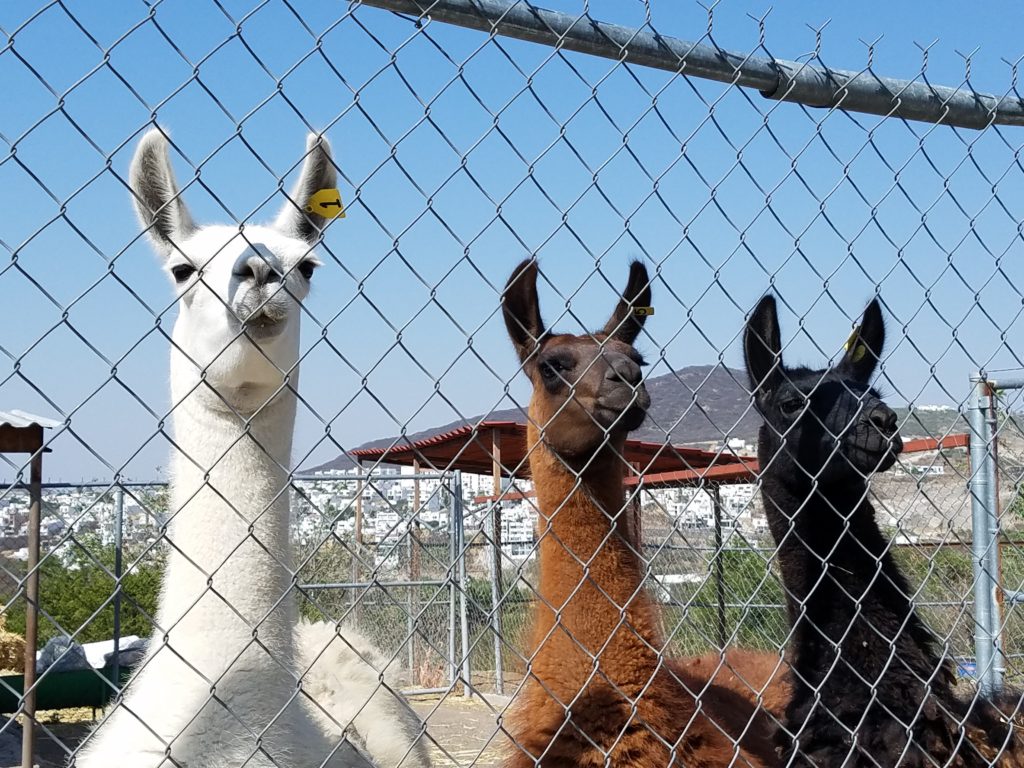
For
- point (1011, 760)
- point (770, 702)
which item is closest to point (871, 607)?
point (1011, 760)

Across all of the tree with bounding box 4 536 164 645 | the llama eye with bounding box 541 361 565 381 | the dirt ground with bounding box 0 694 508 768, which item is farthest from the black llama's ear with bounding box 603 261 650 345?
the tree with bounding box 4 536 164 645

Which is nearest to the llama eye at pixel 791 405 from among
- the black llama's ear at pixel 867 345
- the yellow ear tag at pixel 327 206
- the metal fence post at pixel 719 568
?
the black llama's ear at pixel 867 345

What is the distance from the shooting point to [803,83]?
2777 millimetres

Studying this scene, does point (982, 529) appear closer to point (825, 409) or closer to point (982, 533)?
point (982, 533)

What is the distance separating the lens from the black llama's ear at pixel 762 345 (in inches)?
148

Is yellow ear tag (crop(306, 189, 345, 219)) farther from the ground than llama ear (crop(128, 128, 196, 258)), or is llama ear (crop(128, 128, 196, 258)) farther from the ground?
llama ear (crop(128, 128, 196, 258))

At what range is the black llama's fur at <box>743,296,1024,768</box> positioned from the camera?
3.38m

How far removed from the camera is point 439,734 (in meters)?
8.92

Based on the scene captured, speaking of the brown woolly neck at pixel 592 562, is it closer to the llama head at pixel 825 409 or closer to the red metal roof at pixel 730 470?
the llama head at pixel 825 409

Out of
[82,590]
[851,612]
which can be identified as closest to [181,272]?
[851,612]

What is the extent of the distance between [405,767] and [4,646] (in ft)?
22.2

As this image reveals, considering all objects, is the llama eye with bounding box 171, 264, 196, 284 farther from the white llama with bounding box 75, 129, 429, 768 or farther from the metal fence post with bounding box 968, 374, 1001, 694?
the metal fence post with bounding box 968, 374, 1001, 694

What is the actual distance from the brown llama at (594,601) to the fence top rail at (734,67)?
29.3 inches

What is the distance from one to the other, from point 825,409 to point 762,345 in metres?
0.37
